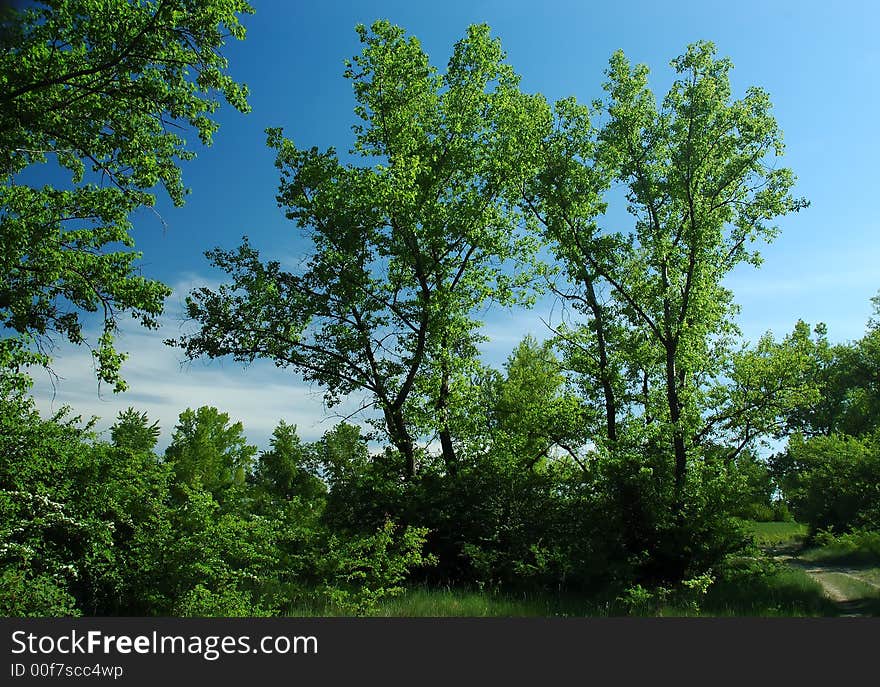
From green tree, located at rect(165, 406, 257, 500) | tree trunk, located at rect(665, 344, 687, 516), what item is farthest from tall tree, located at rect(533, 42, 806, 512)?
green tree, located at rect(165, 406, 257, 500)

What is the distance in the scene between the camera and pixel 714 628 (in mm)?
9086

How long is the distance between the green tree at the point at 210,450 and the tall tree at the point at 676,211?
1920cm

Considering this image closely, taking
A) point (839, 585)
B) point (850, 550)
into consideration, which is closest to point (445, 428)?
point (839, 585)

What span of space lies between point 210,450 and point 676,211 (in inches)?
1016

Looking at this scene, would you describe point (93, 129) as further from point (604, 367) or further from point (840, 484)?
point (840, 484)

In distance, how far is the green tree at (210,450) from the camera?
2958cm

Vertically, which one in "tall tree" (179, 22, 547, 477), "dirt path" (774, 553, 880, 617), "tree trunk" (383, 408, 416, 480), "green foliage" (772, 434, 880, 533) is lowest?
"dirt path" (774, 553, 880, 617)

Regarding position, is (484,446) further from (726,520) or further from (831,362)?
(831,362)

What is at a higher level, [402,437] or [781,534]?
[402,437]

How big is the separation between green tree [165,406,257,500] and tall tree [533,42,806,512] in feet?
63.0

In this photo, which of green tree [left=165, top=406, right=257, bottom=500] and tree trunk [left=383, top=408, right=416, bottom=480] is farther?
green tree [left=165, top=406, right=257, bottom=500]

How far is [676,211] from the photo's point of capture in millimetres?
17297

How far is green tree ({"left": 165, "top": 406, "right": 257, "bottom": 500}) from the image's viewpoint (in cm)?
2958

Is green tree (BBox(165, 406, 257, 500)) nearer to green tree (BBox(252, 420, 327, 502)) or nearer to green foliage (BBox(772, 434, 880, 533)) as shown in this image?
green tree (BBox(252, 420, 327, 502))
